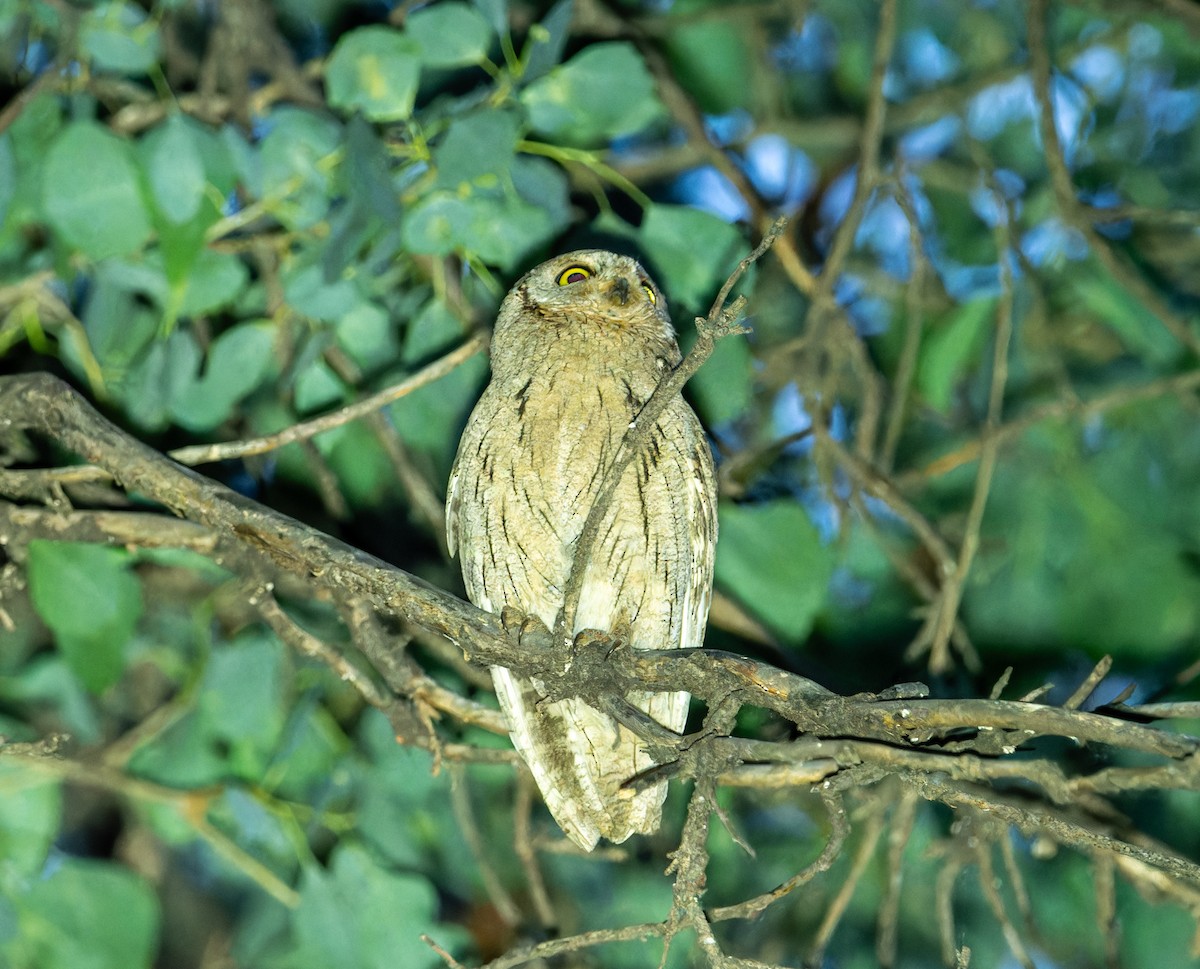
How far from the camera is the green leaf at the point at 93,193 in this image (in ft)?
6.39

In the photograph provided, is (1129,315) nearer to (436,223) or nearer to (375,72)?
(436,223)

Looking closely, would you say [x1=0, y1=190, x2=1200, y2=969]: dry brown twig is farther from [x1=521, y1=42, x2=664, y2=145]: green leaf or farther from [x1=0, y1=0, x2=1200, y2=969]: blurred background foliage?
[x1=521, y1=42, x2=664, y2=145]: green leaf

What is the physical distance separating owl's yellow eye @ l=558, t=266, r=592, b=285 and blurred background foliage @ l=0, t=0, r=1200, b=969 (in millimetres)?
208

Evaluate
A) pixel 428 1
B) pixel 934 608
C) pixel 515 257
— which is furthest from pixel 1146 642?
pixel 428 1

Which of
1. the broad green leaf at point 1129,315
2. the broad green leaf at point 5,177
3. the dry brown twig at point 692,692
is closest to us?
the dry brown twig at point 692,692

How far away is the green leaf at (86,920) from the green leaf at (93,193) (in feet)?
4.15

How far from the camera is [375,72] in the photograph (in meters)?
2.09

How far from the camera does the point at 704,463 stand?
200 cm

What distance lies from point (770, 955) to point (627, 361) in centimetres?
181

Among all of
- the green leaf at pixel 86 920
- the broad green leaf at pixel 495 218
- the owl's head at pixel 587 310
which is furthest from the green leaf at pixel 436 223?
the green leaf at pixel 86 920

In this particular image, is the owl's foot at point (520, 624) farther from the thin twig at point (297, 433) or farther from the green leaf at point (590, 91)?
the green leaf at point (590, 91)

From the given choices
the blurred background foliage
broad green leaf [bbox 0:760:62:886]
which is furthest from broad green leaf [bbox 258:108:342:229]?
broad green leaf [bbox 0:760:62:886]

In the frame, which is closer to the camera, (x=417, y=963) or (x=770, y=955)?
(x=417, y=963)

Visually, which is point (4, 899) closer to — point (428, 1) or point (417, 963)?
point (417, 963)
